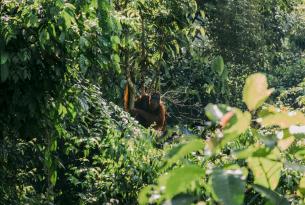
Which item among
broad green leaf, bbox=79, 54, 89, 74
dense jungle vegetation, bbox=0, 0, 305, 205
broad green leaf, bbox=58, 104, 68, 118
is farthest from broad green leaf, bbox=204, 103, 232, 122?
broad green leaf, bbox=58, 104, 68, 118

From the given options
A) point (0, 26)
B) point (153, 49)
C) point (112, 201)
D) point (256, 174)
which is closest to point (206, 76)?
point (153, 49)

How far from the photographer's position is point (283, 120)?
738 millimetres

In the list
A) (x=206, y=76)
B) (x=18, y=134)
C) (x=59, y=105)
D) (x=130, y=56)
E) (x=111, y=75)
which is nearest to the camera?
(x=59, y=105)

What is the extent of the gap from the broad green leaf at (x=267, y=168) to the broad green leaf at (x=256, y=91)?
6 cm

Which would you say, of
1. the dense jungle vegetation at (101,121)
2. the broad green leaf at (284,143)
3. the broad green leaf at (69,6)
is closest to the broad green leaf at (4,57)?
the dense jungle vegetation at (101,121)

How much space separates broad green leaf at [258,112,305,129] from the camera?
0.73 metres

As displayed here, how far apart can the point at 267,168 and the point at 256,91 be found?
9cm

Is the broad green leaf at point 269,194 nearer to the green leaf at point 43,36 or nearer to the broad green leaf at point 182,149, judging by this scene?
the broad green leaf at point 182,149

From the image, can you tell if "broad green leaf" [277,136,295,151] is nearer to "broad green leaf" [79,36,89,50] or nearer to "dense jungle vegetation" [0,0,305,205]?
"dense jungle vegetation" [0,0,305,205]

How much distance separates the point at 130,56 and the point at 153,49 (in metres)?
0.53

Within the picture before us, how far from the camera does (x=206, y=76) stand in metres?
9.23

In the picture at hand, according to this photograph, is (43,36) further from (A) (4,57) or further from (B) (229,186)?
(B) (229,186)

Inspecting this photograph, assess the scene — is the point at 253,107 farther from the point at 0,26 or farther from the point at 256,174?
the point at 0,26

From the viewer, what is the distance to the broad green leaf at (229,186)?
24.6 inches
